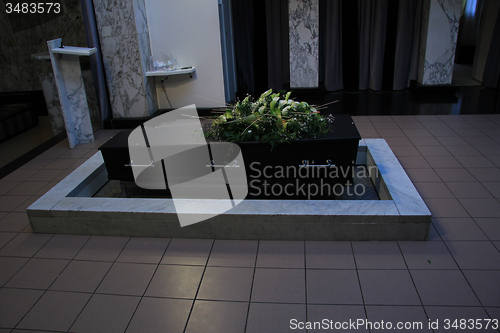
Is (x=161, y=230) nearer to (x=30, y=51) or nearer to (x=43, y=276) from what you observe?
(x=43, y=276)

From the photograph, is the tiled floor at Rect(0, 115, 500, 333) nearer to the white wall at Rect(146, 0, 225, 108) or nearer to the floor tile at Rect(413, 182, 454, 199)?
the floor tile at Rect(413, 182, 454, 199)

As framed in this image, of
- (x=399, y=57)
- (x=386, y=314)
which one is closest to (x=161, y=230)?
(x=386, y=314)

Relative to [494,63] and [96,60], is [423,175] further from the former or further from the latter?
[96,60]

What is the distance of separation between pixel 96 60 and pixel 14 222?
3.01 meters

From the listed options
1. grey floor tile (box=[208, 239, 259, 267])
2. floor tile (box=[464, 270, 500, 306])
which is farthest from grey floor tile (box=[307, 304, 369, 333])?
floor tile (box=[464, 270, 500, 306])

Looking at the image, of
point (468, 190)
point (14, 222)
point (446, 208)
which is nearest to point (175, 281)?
point (14, 222)

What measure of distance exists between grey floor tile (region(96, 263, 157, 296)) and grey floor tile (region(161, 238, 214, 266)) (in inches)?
6.0

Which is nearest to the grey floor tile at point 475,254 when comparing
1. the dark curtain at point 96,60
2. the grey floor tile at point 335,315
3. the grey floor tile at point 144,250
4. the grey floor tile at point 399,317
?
the grey floor tile at point 399,317

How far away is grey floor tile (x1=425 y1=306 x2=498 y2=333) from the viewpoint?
2.09m

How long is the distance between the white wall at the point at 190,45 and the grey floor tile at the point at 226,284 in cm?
388

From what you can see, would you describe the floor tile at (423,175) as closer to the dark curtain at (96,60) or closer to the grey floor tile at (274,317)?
the grey floor tile at (274,317)

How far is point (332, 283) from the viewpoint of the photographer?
2.46 m

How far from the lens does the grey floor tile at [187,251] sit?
2762 millimetres

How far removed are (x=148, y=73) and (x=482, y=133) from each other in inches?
186
